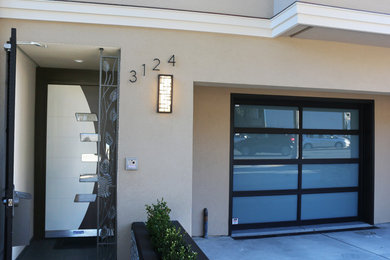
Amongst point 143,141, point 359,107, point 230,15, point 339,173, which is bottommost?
point 339,173

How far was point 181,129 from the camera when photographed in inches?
198

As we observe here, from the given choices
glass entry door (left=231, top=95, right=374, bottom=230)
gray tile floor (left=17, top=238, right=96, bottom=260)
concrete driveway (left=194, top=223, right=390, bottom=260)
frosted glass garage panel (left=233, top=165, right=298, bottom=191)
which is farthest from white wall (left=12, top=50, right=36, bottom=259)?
frosted glass garage panel (left=233, top=165, right=298, bottom=191)

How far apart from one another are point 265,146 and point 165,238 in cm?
371

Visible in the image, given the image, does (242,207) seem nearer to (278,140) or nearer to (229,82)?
(278,140)

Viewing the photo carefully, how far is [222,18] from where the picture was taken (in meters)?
5.11

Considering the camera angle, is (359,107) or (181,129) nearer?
(181,129)

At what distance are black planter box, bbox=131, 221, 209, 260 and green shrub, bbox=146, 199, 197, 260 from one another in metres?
0.06

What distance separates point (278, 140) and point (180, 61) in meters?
2.94

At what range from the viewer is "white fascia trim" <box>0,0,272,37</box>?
4.58 meters

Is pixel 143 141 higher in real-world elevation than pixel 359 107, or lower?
lower

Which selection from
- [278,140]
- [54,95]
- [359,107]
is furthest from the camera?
[359,107]

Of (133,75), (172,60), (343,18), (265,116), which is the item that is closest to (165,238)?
(133,75)

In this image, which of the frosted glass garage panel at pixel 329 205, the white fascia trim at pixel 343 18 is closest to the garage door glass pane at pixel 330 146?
the frosted glass garage panel at pixel 329 205

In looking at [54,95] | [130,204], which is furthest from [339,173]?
[54,95]
